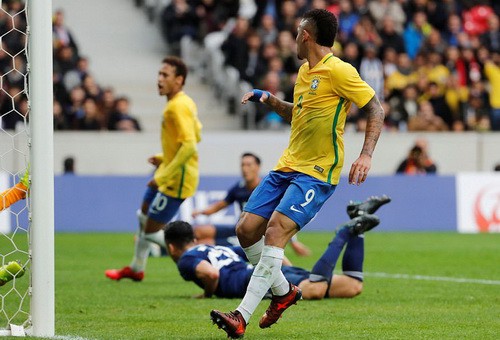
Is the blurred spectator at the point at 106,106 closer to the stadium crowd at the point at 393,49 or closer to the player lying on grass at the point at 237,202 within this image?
the stadium crowd at the point at 393,49

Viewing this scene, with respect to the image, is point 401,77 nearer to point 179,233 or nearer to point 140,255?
point 140,255

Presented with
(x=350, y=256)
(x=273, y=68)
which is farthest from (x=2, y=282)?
(x=273, y=68)

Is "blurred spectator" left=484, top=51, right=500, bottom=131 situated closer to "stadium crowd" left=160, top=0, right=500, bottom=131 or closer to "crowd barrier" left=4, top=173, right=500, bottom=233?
"stadium crowd" left=160, top=0, right=500, bottom=131

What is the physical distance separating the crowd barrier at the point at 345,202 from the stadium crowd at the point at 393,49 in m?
2.53

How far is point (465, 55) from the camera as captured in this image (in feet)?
80.9

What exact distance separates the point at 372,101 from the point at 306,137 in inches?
20.7

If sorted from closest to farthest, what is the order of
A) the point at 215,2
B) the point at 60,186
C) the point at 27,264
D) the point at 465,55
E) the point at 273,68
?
the point at 27,264 < the point at 60,186 < the point at 273,68 < the point at 465,55 < the point at 215,2

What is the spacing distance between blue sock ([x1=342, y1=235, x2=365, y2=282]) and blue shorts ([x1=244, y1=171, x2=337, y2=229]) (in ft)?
7.65

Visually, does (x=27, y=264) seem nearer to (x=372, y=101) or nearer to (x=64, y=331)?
(x=64, y=331)

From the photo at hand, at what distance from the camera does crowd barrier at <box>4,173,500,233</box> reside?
1955cm

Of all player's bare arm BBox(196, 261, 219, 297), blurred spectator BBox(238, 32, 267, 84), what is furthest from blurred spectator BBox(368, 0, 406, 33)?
player's bare arm BBox(196, 261, 219, 297)

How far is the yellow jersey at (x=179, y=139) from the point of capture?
38.3ft

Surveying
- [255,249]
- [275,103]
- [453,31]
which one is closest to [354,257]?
[255,249]

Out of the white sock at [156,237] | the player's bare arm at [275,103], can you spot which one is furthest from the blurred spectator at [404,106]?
the player's bare arm at [275,103]
